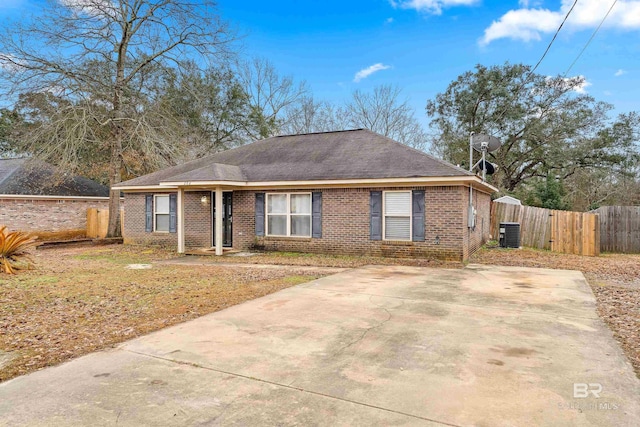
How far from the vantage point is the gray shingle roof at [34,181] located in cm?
1784

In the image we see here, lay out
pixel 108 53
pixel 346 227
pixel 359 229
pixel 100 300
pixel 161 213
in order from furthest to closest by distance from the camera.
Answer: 1. pixel 108 53
2. pixel 161 213
3. pixel 346 227
4. pixel 359 229
5. pixel 100 300

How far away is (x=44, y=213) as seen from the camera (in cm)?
1872

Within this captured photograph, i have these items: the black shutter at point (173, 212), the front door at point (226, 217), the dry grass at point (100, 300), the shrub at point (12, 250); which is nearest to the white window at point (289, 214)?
the front door at point (226, 217)

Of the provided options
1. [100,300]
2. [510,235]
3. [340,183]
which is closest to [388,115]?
[510,235]

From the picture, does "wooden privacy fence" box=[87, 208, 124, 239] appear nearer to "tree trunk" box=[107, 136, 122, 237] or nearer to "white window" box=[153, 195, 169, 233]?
"tree trunk" box=[107, 136, 122, 237]

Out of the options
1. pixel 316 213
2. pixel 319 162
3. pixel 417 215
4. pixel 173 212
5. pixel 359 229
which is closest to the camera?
pixel 417 215

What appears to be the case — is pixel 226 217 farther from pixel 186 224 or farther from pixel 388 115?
pixel 388 115

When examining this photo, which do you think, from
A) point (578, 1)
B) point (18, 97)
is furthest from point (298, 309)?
point (18, 97)

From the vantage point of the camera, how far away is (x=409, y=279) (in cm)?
809

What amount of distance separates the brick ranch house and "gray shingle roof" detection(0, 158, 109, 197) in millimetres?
6112

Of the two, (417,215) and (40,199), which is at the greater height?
(40,199)

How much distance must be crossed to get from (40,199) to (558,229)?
875 inches

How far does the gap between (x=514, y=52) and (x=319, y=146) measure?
662 inches

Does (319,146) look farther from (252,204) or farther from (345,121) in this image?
(345,121)
